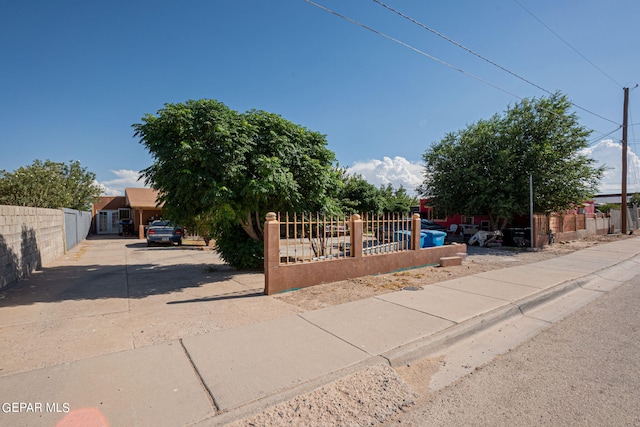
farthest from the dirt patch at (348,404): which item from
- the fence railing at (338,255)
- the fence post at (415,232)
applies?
the fence post at (415,232)

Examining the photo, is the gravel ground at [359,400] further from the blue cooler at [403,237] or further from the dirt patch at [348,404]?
the blue cooler at [403,237]

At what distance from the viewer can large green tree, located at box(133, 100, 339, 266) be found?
22.8 ft

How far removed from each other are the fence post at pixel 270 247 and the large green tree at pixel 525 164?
41.8 feet

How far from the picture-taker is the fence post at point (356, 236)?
25.3 feet

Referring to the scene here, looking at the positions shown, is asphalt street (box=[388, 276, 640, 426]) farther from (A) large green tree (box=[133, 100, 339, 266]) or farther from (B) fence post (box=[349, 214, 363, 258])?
(A) large green tree (box=[133, 100, 339, 266])

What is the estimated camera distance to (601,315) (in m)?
5.41

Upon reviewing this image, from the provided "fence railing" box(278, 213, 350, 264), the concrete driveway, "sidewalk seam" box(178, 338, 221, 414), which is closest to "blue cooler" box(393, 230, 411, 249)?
"fence railing" box(278, 213, 350, 264)

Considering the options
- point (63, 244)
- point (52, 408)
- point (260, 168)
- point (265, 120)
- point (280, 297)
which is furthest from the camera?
point (63, 244)

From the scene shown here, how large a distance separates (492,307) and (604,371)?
2.00m

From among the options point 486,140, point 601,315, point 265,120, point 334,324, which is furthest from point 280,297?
point 486,140

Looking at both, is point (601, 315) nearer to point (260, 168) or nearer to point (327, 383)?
point (327, 383)

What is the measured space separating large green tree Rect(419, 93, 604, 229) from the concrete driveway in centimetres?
1264

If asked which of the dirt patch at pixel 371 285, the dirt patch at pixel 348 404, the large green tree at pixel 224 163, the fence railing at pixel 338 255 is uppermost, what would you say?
the large green tree at pixel 224 163

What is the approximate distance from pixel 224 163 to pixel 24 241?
6.30 meters
